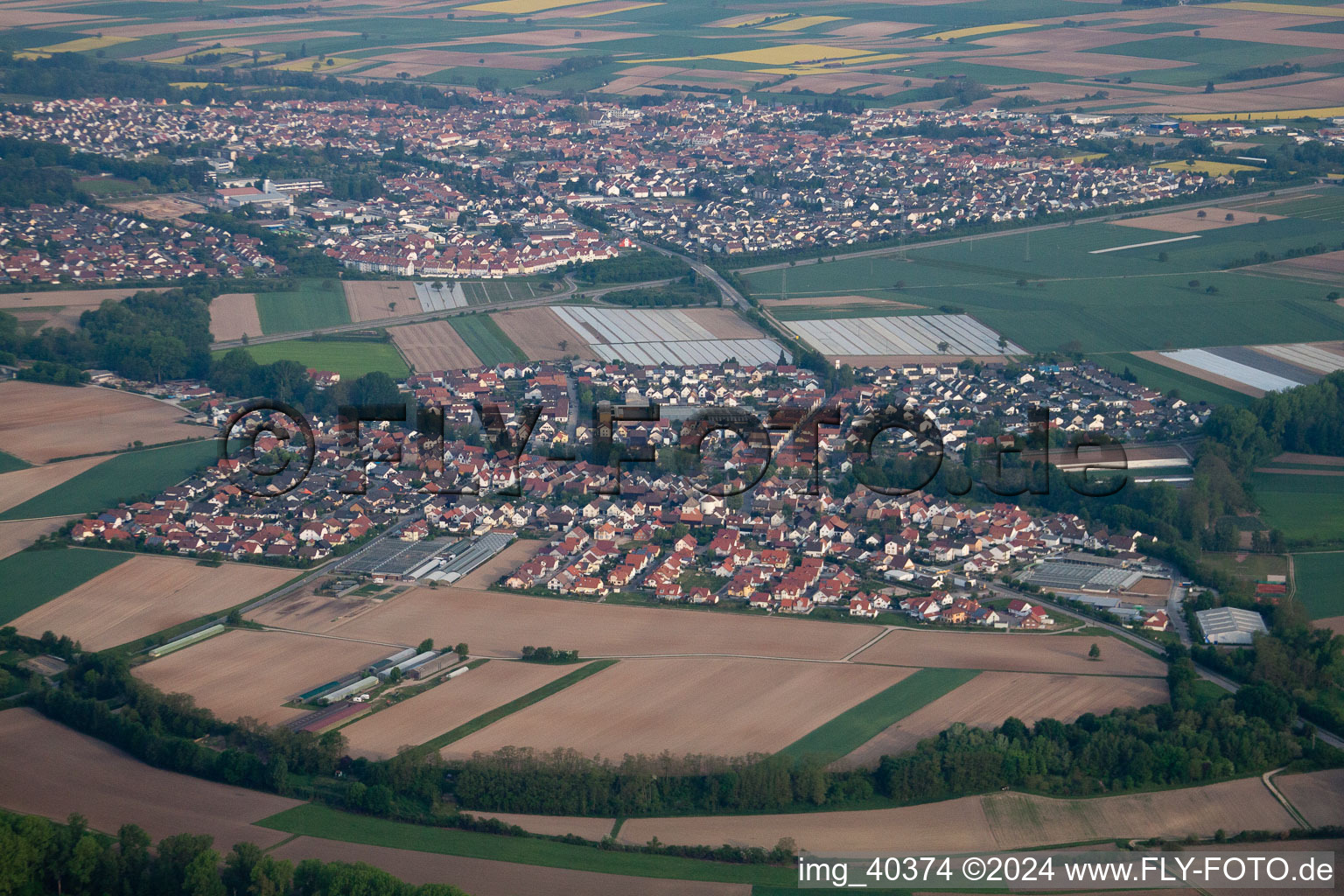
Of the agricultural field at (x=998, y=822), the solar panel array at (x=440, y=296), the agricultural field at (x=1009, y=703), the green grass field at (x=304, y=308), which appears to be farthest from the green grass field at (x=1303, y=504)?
the green grass field at (x=304, y=308)

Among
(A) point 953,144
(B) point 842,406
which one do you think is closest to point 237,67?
(A) point 953,144

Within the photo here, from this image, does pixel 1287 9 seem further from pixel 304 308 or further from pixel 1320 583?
pixel 1320 583

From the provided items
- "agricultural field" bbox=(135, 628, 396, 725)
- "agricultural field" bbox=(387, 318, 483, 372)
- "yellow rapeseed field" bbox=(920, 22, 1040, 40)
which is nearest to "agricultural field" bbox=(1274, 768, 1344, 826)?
"agricultural field" bbox=(135, 628, 396, 725)

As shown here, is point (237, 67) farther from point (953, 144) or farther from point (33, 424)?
point (33, 424)

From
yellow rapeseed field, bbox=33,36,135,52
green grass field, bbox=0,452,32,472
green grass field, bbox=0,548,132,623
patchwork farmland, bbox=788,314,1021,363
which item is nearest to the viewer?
green grass field, bbox=0,548,132,623

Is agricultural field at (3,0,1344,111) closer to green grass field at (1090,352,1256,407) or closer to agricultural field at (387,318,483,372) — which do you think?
green grass field at (1090,352,1256,407)

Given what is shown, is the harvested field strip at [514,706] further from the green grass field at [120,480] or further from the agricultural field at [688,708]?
the green grass field at [120,480]
